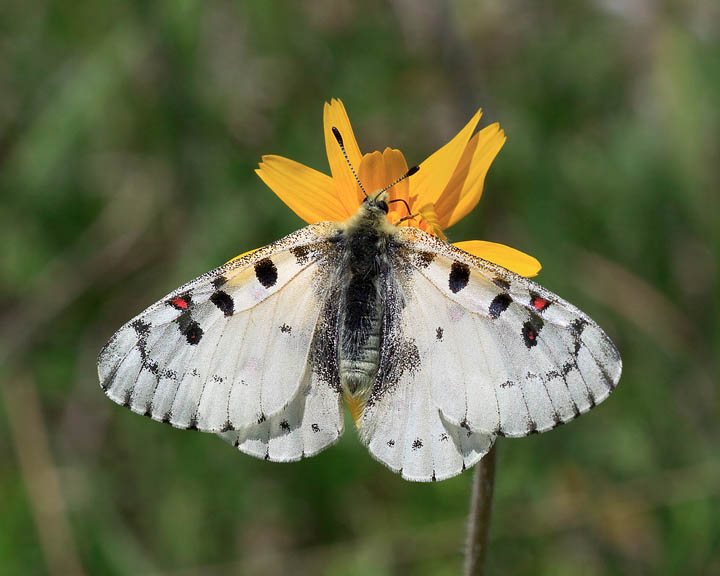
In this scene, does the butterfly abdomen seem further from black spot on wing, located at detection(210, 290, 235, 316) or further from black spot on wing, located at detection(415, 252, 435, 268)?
black spot on wing, located at detection(210, 290, 235, 316)

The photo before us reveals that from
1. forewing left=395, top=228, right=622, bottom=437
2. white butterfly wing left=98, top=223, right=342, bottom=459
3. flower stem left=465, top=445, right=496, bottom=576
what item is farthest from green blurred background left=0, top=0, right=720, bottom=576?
forewing left=395, top=228, right=622, bottom=437

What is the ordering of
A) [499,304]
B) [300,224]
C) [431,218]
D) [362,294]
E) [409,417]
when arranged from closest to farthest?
[499,304] < [409,417] < [362,294] < [431,218] < [300,224]

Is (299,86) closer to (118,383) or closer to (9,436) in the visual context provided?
(9,436)

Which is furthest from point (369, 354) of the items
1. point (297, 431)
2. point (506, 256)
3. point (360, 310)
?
point (506, 256)

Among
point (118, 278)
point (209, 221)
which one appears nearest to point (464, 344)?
point (209, 221)

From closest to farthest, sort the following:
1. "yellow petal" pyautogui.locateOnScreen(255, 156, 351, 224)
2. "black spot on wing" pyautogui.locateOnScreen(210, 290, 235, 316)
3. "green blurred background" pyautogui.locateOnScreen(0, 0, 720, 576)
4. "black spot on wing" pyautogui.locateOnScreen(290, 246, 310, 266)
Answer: "black spot on wing" pyautogui.locateOnScreen(210, 290, 235, 316) < "black spot on wing" pyautogui.locateOnScreen(290, 246, 310, 266) < "yellow petal" pyautogui.locateOnScreen(255, 156, 351, 224) < "green blurred background" pyautogui.locateOnScreen(0, 0, 720, 576)

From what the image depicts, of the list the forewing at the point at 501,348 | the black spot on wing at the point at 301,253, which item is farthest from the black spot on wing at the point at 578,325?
the black spot on wing at the point at 301,253

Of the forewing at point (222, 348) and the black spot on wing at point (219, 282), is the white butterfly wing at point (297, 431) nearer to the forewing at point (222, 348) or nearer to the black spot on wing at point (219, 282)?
the forewing at point (222, 348)

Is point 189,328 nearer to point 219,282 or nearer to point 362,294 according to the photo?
point 219,282
